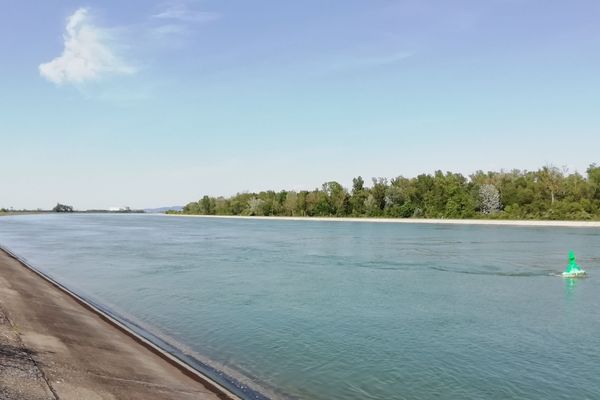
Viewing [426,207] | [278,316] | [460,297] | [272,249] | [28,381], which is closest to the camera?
[28,381]

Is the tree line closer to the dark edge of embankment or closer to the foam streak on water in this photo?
the foam streak on water

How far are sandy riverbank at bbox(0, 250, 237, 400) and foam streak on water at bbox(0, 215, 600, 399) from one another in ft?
7.02

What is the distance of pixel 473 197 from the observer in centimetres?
14862

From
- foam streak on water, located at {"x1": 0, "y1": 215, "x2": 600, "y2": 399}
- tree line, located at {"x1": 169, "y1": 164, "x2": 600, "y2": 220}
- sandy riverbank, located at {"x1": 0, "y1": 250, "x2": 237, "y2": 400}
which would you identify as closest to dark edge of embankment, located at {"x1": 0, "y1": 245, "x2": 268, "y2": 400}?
sandy riverbank, located at {"x1": 0, "y1": 250, "x2": 237, "y2": 400}

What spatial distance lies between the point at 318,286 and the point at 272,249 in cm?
2885

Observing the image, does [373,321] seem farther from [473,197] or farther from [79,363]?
[473,197]

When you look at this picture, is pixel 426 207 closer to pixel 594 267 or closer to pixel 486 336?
pixel 594 267

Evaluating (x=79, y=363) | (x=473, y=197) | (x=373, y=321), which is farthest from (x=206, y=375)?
(x=473, y=197)

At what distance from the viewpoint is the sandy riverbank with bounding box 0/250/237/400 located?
9.96 m

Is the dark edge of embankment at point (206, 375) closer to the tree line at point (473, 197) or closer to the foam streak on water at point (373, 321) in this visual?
the foam streak on water at point (373, 321)

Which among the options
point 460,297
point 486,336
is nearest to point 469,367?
point 486,336

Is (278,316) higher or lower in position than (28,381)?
lower

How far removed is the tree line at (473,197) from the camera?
12744 centimetres

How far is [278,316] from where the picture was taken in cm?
2219
